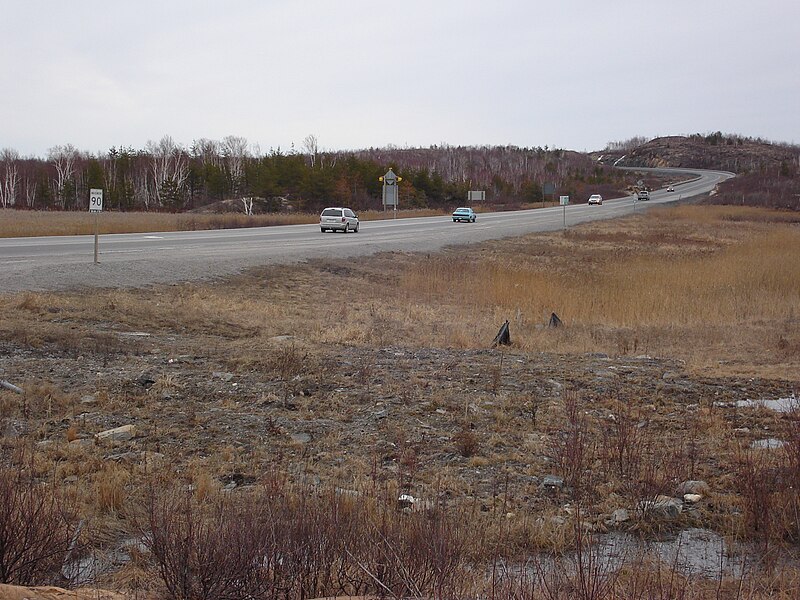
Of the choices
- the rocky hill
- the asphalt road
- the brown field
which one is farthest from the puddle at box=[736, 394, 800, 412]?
the rocky hill

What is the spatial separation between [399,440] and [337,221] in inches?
1316

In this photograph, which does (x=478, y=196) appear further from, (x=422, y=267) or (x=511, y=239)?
(x=422, y=267)

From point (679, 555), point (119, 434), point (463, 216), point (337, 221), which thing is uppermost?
point (463, 216)

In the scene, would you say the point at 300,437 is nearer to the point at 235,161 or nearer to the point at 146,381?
the point at 146,381

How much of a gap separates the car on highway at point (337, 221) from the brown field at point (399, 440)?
22706 mm

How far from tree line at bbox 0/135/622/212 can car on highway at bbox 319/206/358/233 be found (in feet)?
108

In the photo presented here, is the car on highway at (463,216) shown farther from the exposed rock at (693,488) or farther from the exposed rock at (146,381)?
the exposed rock at (693,488)

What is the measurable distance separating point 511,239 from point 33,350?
3409 cm

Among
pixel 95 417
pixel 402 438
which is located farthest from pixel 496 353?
pixel 95 417

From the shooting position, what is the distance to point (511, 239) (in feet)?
139

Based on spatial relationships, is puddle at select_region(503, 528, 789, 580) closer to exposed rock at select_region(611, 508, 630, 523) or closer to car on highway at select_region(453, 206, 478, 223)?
exposed rock at select_region(611, 508, 630, 523)

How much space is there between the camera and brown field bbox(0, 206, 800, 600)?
4.09 meters

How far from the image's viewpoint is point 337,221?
40.1 metres

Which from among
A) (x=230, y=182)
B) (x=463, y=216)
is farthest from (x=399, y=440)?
(x=230, y=182)
